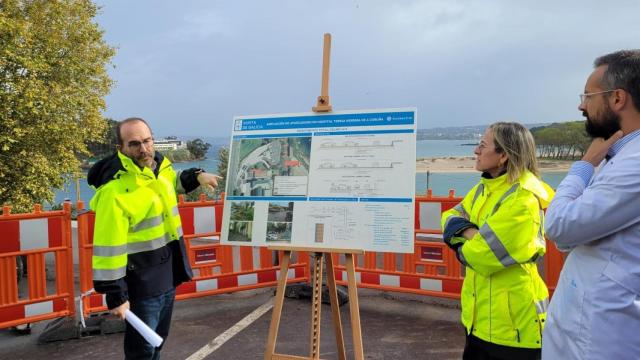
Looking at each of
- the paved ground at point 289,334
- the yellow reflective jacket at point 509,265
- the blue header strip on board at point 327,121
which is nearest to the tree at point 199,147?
the paved ground at point 289,334

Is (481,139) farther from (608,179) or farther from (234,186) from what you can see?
(234,186)

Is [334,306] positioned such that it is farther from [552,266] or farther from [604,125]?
[552,266]

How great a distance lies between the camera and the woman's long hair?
2492mm

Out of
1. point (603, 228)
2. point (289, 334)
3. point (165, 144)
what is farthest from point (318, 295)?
point (165, 144)

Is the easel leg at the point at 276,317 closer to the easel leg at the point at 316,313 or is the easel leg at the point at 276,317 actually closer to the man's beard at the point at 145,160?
the easel leg at the point at 316,313

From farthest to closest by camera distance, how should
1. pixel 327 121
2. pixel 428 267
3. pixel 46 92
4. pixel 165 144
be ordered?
pixel 46 92 < pixel 165 144 < pixel 428 267 < pixel 327 121

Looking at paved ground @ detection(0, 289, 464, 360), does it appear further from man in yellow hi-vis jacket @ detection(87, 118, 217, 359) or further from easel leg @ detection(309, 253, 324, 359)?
man in yellow hi-vis jacket @ detection(87, 118, 217, 359)

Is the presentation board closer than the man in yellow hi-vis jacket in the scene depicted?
No

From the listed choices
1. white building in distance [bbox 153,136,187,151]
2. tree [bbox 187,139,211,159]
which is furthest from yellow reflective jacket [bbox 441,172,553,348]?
tree [bbox 187,139,211,159]

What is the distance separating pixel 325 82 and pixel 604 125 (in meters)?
2.23

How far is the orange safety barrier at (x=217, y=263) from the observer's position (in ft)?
18.5

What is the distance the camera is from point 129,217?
2.81 meters

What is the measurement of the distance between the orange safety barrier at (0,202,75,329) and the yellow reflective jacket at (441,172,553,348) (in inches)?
160

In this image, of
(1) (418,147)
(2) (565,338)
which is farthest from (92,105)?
(2) (565,338)
